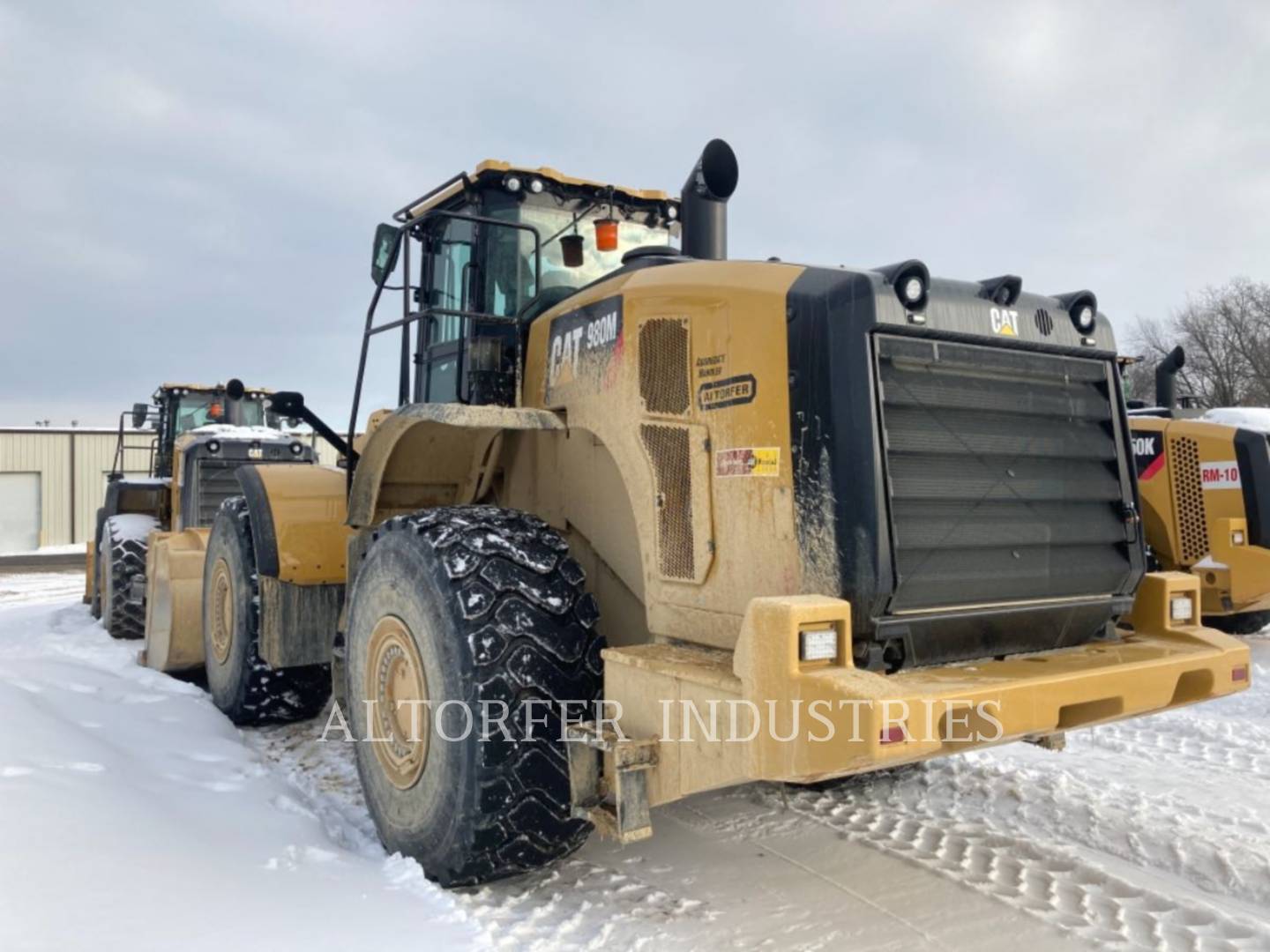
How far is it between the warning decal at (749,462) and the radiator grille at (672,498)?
15 centimetres

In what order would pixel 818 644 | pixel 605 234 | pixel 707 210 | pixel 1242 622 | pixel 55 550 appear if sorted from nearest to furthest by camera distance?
1. pixel 818 644
2. pixel 707 210
3. pixel 605 234
4. pixel 1242 622
5. pixel 55 550

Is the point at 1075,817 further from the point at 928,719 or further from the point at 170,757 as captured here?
the point at 170,757

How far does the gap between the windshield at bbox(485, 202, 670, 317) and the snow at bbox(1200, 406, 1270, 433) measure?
20.2 feet

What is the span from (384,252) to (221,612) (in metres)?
2.81

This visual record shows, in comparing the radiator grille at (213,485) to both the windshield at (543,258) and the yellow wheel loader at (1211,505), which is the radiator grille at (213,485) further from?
the yellow wheel loader at (1211,505)

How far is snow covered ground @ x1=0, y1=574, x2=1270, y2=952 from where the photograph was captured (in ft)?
10.0

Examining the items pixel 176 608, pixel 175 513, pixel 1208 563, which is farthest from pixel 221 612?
pixel 1208 563

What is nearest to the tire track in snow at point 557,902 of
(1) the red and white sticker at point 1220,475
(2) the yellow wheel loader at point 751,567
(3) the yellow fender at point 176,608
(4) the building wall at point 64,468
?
(2) the yellow wheel loader at point 751,567

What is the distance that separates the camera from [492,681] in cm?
334

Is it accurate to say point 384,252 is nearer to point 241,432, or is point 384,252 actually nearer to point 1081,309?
point 1081,309

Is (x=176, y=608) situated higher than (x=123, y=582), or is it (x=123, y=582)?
(x=123, y=582)

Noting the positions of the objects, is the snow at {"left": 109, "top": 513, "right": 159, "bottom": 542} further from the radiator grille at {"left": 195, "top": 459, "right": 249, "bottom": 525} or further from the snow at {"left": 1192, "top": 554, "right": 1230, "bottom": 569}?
the snow at {"left": 1192, "top": 554, "right": 1230, "bottom": 569}

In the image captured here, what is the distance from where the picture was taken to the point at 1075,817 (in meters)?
4.31

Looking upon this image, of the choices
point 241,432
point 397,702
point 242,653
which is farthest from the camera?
point 241,432
